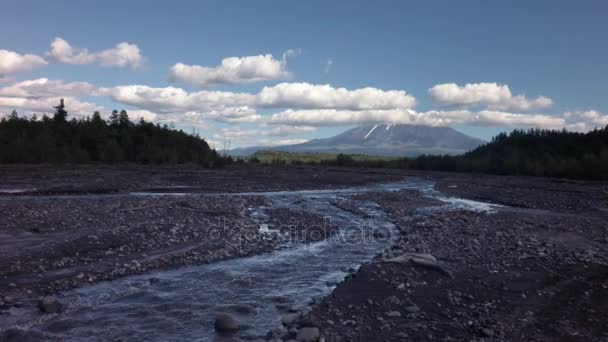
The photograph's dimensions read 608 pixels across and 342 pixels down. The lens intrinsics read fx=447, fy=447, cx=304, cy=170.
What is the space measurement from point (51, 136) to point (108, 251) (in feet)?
186

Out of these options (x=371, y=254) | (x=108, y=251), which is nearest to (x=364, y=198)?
(x=371, y=254)

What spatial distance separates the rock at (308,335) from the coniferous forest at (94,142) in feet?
183

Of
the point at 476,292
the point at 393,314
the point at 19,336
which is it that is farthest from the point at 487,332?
the point at 19,336

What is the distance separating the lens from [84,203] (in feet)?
66.4

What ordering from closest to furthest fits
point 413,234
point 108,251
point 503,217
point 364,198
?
point 108,251 < point 413,234 < point 503,217 < point 364,198

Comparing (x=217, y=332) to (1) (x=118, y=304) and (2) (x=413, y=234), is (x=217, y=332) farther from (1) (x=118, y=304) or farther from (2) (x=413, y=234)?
(2) (x=413, y=234)

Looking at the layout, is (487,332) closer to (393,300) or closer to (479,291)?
(393,300)

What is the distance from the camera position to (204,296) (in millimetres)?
8938

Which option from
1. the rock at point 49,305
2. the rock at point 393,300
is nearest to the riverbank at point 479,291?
the rock at point 393,300

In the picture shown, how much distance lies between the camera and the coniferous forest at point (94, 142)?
177 ft

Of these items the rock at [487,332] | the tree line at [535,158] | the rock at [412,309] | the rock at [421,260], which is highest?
the tree line at [535,158]

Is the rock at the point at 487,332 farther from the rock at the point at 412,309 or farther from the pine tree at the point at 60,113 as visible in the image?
the pine tree at the point at 60,113

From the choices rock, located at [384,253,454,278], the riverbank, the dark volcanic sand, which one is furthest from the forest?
rock, located at [384,253,454,278]

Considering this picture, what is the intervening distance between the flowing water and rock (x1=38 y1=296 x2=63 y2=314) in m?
0.16
